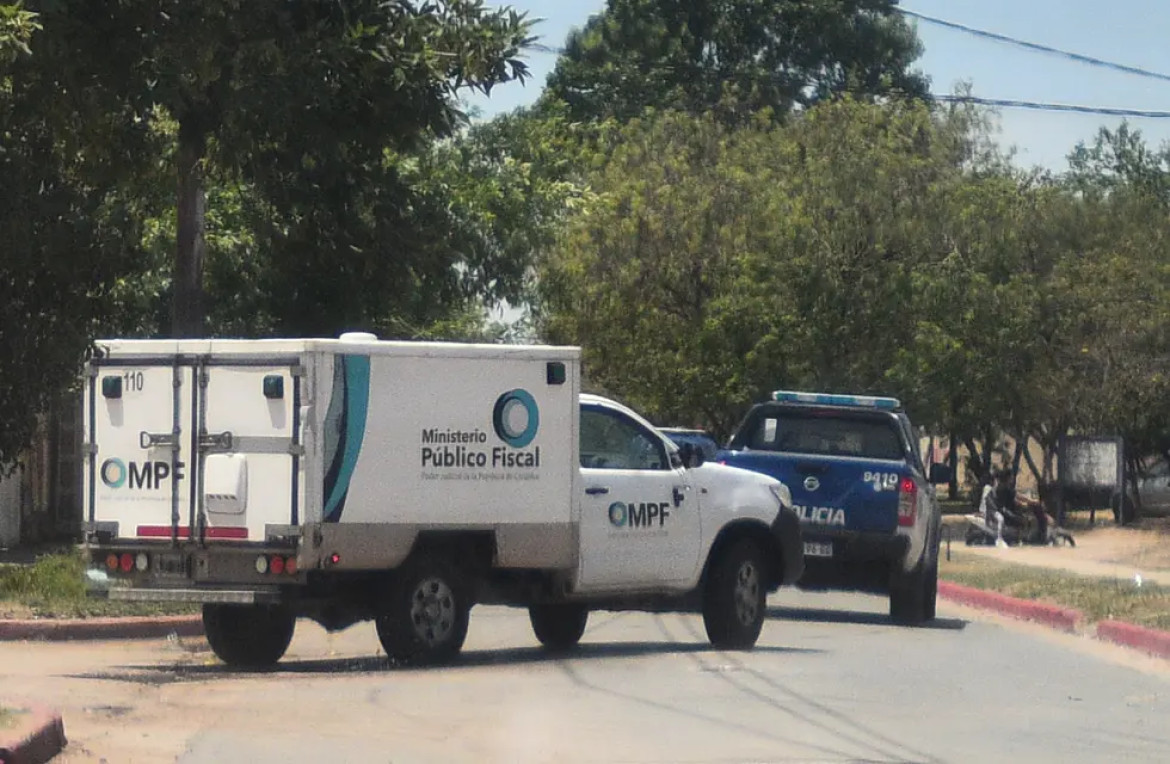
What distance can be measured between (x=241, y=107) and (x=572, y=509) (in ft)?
A: 15.8

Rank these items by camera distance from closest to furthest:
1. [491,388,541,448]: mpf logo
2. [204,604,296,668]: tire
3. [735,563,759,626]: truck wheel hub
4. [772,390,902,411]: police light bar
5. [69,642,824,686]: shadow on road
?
[69,642,824,686]: shadow on road → [491,388,541,448]: mpf logo → [204,604,296,668]: tire → [735,563,759,626]: truck wheel hub → [772,390,902,411]: police light bar

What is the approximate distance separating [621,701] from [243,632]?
3.63 metres

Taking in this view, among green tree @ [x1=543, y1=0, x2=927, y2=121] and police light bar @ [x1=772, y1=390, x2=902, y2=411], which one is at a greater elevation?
green tree @ [x1=543, y1=0, x2=927, y2=121]

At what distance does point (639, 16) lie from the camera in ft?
229

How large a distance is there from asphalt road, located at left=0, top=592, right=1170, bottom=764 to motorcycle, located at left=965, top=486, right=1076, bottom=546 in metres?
19.5

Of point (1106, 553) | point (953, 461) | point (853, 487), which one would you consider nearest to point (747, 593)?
point (853, 487)

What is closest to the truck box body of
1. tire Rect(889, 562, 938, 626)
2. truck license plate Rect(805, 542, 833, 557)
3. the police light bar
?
truck license plate Rect(805, 542, 833, 557)

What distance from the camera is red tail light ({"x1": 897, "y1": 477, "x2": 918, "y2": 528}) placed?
19.9 metres

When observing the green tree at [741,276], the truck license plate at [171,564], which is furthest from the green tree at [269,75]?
the green tree at [741,276]

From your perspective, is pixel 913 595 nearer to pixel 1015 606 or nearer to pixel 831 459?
pixel 831 459

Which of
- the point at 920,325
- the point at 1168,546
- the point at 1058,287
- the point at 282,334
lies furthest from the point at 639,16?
the point at 282,334

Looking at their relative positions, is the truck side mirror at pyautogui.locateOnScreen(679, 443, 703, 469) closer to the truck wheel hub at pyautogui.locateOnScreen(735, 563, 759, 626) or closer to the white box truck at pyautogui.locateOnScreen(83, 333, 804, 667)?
the white box truck at pyautogui.locateOnScreen(83, 333, 804, 667)

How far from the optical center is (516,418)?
15.2 metres

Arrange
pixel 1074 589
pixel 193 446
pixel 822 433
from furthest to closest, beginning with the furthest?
pixel 1074 589 → pixel 822 433 → pixel 193 446
